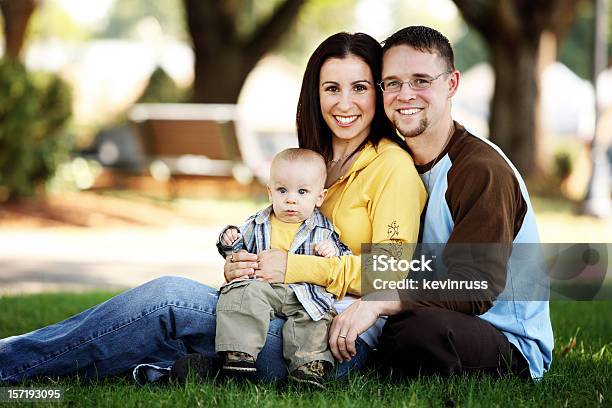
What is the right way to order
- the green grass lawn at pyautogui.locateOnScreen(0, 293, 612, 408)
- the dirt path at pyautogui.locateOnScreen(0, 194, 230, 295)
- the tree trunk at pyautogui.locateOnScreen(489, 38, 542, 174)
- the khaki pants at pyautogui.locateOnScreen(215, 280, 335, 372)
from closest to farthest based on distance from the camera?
the green grass lawn at pyautogui.locateOnScreen(0, 293, 612, 408) → the khaki pants at pyautogui.locateOnScreen(215, 280, 335, 372) → the dirt path at pyautogui.locateOnScreen(0, 194, 230, 295) → the tree trunk at pyautogui.locateOnScreen(489, 38, 542, 174)

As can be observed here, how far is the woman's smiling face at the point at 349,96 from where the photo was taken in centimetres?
421

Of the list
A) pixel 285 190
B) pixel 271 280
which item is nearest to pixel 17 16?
pixel 285 190

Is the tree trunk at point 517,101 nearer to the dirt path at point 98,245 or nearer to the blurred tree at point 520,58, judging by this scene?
the blurred tree at point 520,58

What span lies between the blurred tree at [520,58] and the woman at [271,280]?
1161cm

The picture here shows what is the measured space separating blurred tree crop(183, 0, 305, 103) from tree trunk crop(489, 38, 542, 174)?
4.84m

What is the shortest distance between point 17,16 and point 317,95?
44.8 ft

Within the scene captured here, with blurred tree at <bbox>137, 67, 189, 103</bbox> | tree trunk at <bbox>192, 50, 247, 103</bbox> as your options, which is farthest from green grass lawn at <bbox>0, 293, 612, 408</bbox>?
blurred tree at <bbox>137, 67, 189, 103</bbox>

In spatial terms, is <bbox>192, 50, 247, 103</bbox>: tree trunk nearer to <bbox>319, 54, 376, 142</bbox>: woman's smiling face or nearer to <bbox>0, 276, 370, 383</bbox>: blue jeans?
<bbox>319, 54, 376, 142</bbox>: woman's smiling face

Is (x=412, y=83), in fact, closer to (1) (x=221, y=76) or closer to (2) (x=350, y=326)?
(2) (x=350, y=326)

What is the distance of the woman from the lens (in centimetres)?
390

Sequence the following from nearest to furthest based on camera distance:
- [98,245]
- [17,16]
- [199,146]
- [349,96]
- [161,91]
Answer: [349,96], [98,245], [199,146], [17,16], [161,91]

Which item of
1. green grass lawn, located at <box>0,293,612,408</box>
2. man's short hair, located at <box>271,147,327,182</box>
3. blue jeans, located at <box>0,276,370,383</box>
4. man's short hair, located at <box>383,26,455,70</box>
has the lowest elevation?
green grass lawn, located at <box>0,293,612,408</box>

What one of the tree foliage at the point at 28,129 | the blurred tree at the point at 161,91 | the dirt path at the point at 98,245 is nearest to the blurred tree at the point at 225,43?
the dirt path at the point at 98,245

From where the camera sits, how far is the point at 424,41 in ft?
13.4
